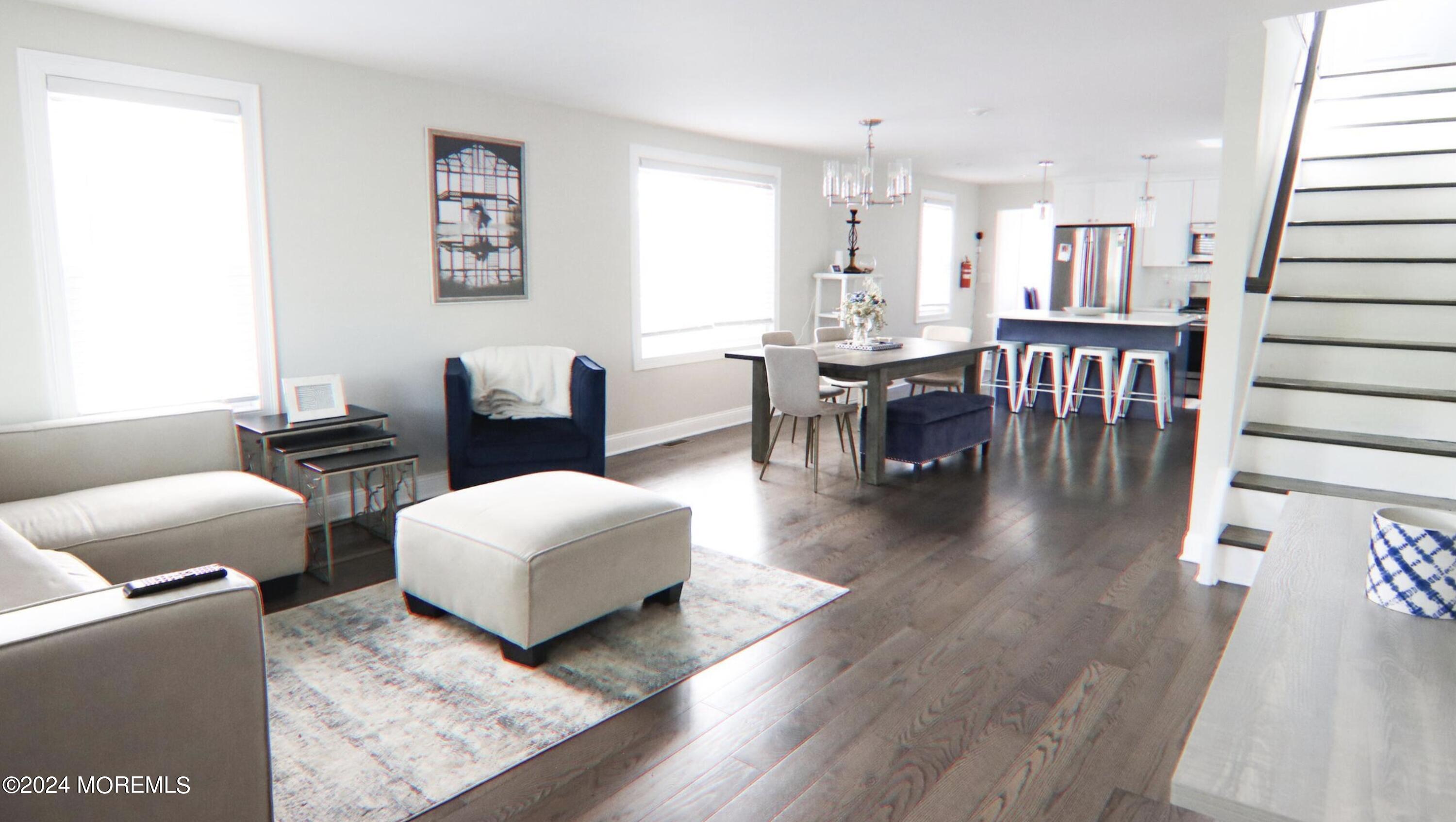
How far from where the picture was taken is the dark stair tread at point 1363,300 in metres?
3.74

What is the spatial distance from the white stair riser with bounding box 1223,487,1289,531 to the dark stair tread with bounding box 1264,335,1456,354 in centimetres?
84

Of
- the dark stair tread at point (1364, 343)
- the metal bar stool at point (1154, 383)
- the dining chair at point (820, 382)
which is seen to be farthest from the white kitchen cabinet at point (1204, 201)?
the dark stair tread at point (1364, 343)

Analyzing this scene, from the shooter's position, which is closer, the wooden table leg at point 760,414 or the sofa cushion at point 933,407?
the sofa cushion at point 933,407

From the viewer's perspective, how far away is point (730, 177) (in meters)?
6.68

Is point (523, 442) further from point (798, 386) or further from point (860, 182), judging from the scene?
point (860, 182)

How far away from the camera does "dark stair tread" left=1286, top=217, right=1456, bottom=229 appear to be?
162 inches

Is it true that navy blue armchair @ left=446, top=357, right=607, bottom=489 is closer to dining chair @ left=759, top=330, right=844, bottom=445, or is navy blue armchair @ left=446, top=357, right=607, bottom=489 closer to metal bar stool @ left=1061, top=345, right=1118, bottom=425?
dining chair @ left=759, top=330, right=844, bottom=445

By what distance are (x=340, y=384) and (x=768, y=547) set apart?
7.12 ft

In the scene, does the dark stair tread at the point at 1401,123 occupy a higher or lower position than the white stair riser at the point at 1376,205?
higher

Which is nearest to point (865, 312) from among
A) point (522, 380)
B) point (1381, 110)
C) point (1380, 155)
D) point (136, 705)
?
point (522, 380)

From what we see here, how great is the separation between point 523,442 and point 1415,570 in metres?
3.71

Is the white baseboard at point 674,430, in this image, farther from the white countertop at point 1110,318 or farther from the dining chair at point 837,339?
the white countertop at point 1110,318

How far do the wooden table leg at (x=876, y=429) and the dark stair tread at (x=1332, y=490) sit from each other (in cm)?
190

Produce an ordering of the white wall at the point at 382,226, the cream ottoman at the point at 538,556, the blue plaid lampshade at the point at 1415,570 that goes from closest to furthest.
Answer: the blue plaid lampshade at the point at 1415,570 → the cream ottoman at the point at 538,556 → the white wall at the point at 382,226
